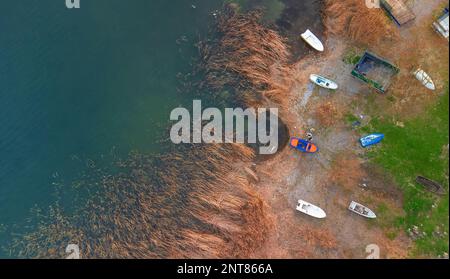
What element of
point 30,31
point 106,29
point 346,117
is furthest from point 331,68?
point 30,31

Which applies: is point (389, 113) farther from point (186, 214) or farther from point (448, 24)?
point (186, 214)

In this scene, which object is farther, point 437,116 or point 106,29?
point 106,29

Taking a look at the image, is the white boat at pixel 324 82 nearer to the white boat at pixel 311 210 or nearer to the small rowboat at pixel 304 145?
the small rowboat at pixel 304 145

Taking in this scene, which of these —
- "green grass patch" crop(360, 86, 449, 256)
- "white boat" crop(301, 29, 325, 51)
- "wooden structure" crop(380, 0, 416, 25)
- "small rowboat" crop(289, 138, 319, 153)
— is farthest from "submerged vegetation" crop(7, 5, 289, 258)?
"green grass patch" crop(360, 86, 449, 256)

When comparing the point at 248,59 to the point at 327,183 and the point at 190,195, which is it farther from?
the point at 190,195

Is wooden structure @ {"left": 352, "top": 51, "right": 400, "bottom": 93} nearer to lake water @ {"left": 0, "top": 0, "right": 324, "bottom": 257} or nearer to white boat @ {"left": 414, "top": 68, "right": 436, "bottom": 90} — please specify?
white boat @ {"left": 414, "top": 68, "right": 436, "bottom": 90}
